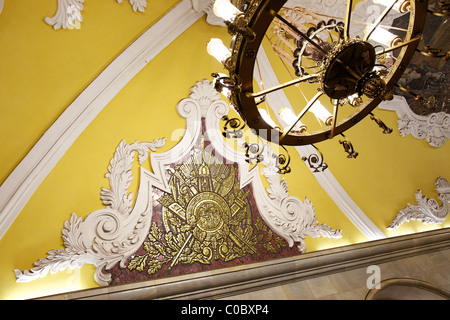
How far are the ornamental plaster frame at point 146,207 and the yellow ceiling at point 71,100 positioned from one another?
85mm

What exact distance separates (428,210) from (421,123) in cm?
141

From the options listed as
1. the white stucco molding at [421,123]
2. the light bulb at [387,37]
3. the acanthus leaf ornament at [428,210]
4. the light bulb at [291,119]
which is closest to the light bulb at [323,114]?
the light bulb at [291,119]

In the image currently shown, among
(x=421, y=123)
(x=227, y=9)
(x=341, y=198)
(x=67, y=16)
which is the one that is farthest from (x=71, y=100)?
(x=421, y=123)

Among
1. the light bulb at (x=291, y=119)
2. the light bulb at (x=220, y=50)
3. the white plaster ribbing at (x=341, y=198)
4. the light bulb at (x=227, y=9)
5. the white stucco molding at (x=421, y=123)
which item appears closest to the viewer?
the light bulb at (x=227, y=9)

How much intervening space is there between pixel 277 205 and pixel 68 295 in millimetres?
2407

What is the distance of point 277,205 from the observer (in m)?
3.63

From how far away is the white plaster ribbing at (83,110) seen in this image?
2658mm

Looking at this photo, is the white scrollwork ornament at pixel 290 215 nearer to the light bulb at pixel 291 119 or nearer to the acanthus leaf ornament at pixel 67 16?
the light bulb at pixel 291 119

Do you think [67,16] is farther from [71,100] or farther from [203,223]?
[203,223]

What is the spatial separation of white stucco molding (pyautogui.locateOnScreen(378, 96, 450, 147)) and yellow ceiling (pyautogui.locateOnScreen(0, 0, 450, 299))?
6.22 feet

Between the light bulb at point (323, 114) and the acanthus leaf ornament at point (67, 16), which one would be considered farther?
the acanthus leaf ornament at point (67, 16)

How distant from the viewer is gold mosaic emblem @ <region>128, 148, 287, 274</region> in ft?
9.98

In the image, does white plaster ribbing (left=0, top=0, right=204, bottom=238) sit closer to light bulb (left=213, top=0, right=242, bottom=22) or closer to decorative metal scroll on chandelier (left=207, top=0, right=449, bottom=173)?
decorative metal scroll on chandelier (left=207, top=0, right=449, bottom=173)

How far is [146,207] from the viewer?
309 centimetres
